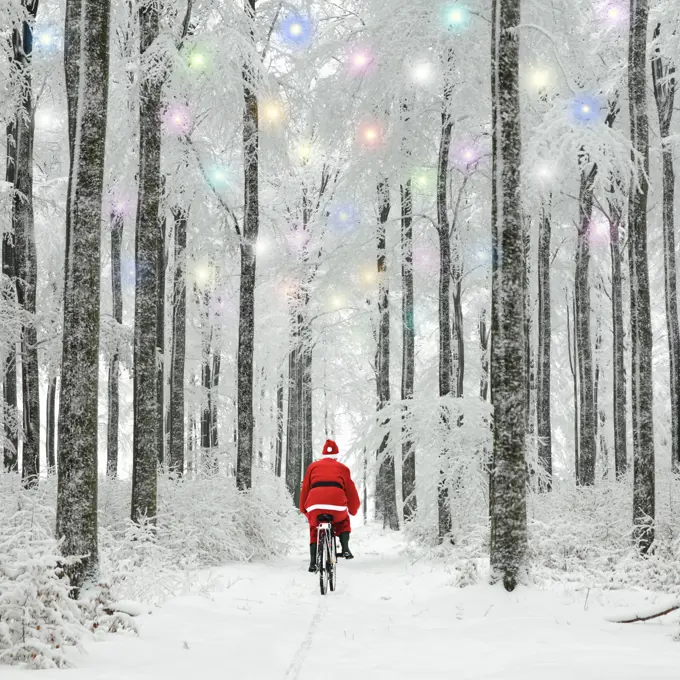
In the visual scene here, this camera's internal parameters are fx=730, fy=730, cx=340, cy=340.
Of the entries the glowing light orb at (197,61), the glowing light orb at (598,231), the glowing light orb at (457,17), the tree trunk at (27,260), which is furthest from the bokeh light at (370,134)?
the glowing light orb at (598,231)

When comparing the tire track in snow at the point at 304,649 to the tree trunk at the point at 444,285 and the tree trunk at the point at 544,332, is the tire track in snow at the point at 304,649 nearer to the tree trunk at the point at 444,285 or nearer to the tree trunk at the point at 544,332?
the tree trunk at the point at 444,285

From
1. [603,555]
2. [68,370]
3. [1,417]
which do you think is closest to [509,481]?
[603,555]

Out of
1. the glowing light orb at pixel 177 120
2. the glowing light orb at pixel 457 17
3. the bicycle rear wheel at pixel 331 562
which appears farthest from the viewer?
the glowing light orb at pixel 177 120

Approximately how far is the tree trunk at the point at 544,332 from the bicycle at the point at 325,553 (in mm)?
8619

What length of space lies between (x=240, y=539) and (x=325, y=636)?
597cm

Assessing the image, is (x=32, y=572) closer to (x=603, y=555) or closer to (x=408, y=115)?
(x=603, y=555)

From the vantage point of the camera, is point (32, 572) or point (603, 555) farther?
point (603, 555)

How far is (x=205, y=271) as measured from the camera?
18312 mm

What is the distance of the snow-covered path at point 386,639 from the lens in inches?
214

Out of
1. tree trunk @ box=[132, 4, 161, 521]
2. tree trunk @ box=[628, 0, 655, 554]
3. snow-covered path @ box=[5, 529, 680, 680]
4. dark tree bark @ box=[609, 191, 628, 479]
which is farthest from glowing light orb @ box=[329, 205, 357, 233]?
snow-covered path @ box=[5, 529, 680, 680]

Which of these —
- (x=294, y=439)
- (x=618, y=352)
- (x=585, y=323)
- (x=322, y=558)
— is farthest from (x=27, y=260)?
(x=618, y=352)

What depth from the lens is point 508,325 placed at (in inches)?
356

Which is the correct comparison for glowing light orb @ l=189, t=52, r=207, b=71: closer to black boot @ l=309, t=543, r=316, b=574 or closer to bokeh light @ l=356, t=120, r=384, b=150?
bokeh light @ l=356, t=120, r=384, b=150

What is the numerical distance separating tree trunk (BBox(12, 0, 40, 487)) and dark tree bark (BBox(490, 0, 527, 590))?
7.72m
